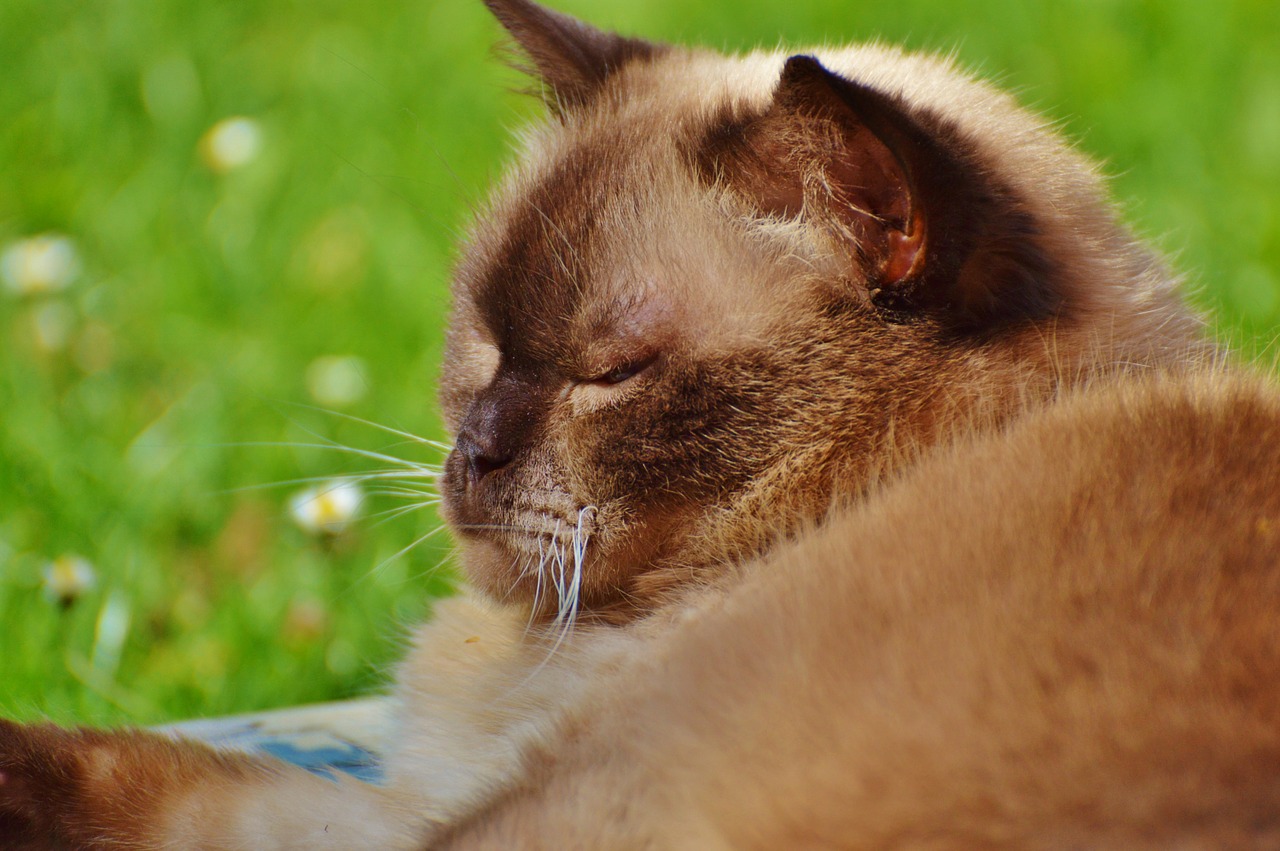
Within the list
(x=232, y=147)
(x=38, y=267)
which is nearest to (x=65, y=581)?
(x=38, y=267)

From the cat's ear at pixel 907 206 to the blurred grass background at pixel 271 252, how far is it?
2.87 feet

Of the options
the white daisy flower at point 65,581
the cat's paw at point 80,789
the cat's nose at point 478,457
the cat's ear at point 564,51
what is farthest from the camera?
the white daisy flower at point 65,581

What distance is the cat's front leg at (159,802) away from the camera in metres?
1.84

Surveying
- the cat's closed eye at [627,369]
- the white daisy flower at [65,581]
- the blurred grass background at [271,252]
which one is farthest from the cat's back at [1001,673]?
the white daisy flower at [65,581]

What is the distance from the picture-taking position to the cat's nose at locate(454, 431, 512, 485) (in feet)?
6.44

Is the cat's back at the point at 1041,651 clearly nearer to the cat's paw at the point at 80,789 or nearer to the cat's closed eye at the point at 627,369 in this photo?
the cat's closed eye at the point at 627,369

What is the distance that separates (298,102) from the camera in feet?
16.7

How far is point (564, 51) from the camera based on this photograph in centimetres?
249

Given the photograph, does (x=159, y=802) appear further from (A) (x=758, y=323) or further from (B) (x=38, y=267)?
(B) (x=38, y=267)

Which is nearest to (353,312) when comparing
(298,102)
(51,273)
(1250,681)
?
(51,273)

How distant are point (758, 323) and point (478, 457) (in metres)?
0.46

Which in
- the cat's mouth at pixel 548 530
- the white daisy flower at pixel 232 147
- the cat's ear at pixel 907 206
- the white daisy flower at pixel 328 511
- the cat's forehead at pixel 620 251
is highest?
the cat's ear at pixel 907 206

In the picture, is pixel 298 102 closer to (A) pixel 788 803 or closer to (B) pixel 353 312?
(B) pixel 353 312

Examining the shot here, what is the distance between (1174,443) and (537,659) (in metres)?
0.94
